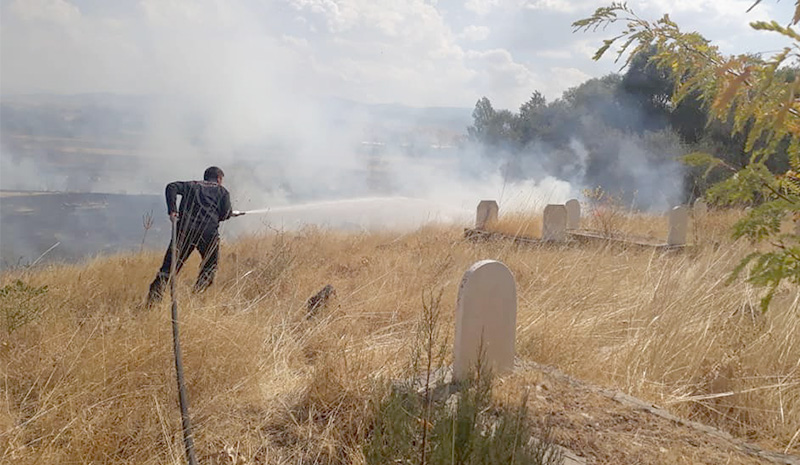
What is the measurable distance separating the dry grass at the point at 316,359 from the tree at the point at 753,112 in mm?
1743

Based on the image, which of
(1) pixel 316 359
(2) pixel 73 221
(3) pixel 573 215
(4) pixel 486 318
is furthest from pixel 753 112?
(2) pixel 73 221

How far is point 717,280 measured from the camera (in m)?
4.72

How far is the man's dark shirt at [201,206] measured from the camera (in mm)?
5965

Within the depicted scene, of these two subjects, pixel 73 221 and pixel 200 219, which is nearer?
pixel 200 219

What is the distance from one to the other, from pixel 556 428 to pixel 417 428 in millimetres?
740

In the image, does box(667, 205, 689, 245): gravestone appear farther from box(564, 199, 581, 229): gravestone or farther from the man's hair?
the man's hair

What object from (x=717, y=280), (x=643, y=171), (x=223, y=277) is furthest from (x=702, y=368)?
(x=643, y=171)

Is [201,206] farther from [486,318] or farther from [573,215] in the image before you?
[573,215]

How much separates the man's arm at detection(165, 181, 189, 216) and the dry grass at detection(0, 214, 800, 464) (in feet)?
3.13

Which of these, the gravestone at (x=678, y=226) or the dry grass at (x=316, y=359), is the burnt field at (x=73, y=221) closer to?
the dry grass at (x=316, y=359)

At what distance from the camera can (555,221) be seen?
349 inches

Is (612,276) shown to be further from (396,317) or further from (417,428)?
(417,428)

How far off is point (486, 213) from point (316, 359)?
22.9 feet

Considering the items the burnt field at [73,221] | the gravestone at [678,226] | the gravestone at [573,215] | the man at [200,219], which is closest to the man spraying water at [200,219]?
the man at [200,219]
